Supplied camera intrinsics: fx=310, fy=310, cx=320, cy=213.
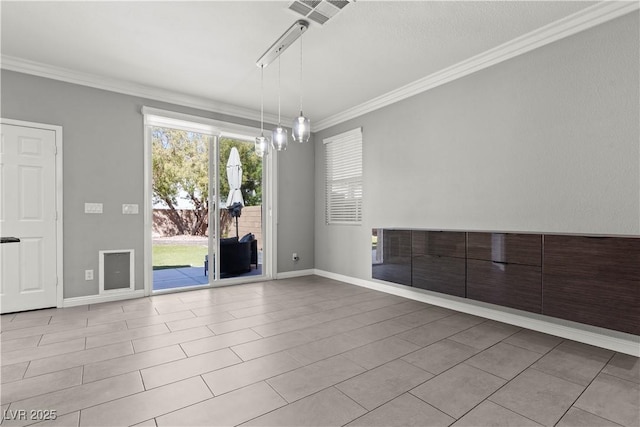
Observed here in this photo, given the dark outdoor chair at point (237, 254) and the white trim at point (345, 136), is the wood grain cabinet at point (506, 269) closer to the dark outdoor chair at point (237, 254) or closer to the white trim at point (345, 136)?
the white trim at point (345, 136)

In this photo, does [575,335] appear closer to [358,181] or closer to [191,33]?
[358,181]

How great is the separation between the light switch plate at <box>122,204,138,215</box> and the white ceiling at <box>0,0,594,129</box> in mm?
1591

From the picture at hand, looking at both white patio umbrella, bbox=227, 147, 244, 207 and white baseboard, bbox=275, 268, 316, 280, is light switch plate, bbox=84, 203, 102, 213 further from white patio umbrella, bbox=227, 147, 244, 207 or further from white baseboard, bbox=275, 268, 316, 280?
white baseboard, bbox=275, 268, 316, 280

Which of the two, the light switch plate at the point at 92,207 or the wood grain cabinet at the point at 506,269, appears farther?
the light switch plate at the point at 92,207

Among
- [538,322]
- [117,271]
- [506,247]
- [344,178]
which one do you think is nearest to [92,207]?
[117,271]

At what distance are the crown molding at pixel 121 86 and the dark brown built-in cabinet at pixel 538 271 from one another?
329cm

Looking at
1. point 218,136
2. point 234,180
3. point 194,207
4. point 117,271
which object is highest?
point 218,136

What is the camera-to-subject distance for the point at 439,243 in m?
3.35

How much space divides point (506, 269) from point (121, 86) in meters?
4.87

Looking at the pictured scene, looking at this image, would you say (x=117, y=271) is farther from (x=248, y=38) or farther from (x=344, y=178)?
(x=344, y=178)

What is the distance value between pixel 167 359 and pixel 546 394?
8.24 feet

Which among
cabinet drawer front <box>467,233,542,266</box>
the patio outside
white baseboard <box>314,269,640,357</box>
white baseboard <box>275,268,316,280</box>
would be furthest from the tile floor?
the patio outside

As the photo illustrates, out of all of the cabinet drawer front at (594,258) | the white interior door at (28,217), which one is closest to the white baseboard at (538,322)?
the cabinet drawer front at (594,258)

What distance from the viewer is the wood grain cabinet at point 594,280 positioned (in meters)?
2.15
